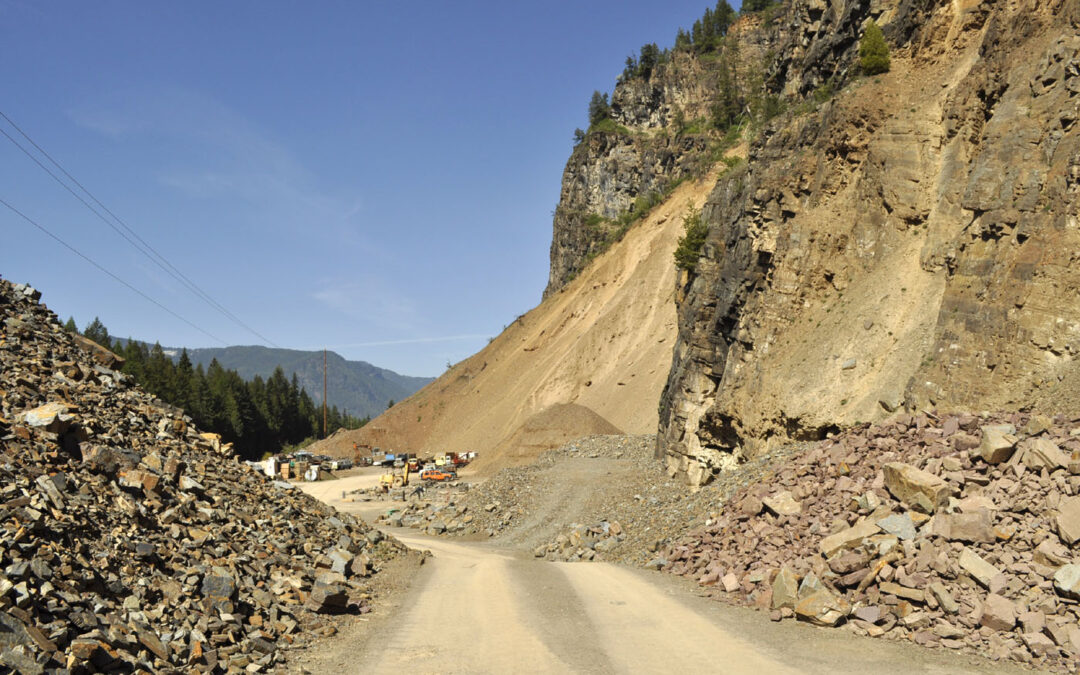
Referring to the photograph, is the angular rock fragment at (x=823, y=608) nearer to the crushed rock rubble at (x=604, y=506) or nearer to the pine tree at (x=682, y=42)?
the crushed rock rubble at (x=604, y=506)

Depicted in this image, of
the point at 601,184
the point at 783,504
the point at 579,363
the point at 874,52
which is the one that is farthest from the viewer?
the point at 601,184

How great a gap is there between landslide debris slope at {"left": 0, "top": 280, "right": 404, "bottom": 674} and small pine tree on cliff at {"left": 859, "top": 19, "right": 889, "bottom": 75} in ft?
60.3

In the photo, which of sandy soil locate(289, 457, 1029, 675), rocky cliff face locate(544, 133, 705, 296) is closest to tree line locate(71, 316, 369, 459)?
rocky cliff face locate(544, 133, 705, 296)

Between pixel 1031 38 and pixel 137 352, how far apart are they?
83.2 m

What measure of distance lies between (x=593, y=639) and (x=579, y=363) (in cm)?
4439

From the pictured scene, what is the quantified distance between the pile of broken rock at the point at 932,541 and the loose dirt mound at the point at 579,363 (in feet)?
96.0

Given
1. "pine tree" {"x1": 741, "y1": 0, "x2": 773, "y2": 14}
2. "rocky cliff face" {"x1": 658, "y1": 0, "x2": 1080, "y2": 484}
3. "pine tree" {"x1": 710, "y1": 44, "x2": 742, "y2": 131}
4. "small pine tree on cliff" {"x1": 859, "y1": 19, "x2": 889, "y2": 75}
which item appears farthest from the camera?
"pine tree" {"x1": 741, "y1": 0, "x2": 773, "y2": 14}

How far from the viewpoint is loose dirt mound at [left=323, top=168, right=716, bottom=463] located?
1891 inches

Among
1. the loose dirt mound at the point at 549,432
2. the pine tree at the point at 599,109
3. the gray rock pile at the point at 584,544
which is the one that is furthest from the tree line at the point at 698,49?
the gray rock pile at the point at 584,544

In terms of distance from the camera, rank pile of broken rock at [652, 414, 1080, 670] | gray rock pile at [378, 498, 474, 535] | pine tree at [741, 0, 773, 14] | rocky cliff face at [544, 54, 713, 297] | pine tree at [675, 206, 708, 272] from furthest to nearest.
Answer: pine tree at [741, 0, 773, 14] < rocky cliff face at [544, 54, 713, 297] < gray rock pile at [378, 498, 474, 535] < pine tree at [675, 206, 708, 272] < pile of broken rock at [652, 414, 1080, 670]

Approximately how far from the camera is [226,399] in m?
79.3

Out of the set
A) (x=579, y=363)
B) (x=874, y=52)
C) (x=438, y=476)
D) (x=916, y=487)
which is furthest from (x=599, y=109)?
(x=916, y=487)

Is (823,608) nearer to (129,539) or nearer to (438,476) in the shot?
(129,539)

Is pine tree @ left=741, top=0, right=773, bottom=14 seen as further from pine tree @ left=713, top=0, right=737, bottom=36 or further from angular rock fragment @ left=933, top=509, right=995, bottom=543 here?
angular rock fragment @ left=933, top=509, right=995, bottom=543
